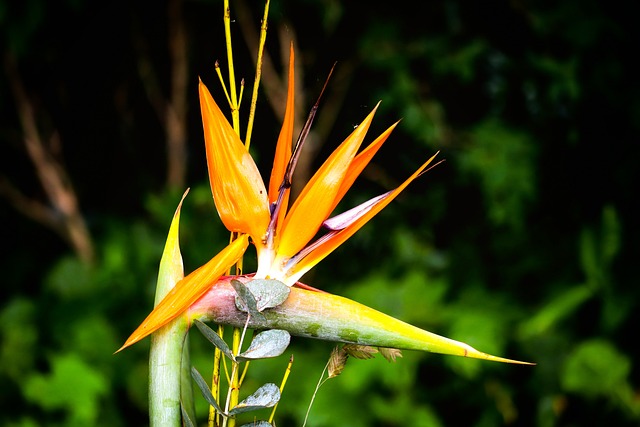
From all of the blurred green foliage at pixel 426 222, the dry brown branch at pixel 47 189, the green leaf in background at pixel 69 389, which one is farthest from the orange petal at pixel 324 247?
the dry brown branch at pixel 47 189

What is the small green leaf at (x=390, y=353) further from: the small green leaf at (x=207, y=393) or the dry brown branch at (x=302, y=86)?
the dry brown branch at (x=302, y=86)

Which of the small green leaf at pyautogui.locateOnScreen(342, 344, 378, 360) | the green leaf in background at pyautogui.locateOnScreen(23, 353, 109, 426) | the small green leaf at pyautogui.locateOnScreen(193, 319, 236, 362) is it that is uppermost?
the small green leaf at pyautogui.locateOnScreen(193, 319, 236, 362)

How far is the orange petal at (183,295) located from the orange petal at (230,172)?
0.08 feet

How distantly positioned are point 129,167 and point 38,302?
38 centimetres

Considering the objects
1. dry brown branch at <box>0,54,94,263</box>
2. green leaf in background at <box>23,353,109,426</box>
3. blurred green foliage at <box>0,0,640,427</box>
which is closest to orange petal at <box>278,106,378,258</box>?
blurred green foliage at <box>0,0,640,427</box>

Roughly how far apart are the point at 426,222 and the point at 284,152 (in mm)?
1077

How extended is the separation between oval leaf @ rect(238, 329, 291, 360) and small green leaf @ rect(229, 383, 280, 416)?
18mm

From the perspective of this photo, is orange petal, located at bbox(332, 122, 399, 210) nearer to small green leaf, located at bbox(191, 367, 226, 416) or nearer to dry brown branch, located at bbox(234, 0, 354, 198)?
small green leaf, located at bbox(191, 367, 226, 416)

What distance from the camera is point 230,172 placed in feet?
1.26

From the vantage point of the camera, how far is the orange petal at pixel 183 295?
37 cm

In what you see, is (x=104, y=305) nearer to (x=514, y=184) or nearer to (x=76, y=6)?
(x=76, y=6)

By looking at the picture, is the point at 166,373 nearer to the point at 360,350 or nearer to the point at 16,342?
the point at 360,350

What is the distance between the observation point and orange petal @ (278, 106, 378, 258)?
15.2 inches

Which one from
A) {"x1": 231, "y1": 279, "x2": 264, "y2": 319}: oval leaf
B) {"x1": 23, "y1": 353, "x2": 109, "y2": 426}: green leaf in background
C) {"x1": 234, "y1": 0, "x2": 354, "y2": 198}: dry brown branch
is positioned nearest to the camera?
{"x1": 231, "y1": 279, "x2": 264, "y2": 319}: oval leaf
